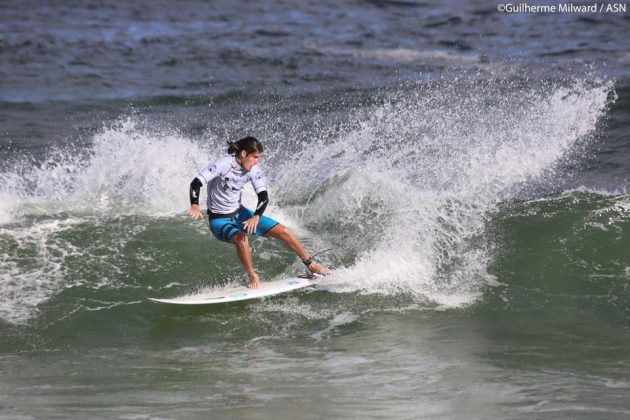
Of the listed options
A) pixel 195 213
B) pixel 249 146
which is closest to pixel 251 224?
pixel 195 213

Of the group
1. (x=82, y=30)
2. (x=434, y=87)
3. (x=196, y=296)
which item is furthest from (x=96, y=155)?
(x=82, y=30)

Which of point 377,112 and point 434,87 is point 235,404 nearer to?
point 377,112

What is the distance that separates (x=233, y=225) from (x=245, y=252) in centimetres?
33

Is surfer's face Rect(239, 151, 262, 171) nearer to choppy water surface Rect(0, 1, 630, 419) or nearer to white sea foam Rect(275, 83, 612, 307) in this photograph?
choppy water surface Rect(0, 1, 630, 419)

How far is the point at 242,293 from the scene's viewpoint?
383 inches

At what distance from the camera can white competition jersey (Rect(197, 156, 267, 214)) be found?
31.2ft

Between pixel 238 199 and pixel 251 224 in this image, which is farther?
pixel 238 199

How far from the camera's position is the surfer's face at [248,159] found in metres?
9.45

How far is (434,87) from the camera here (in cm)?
2247

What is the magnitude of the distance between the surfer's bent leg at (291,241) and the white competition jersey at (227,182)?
0.47 m

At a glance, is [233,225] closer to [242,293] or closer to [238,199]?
[238,199]

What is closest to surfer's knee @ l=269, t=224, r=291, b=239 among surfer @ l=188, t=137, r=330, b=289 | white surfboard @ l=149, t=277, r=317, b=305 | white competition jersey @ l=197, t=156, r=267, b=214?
surfer @ l=188, t=137, r=330, b=289

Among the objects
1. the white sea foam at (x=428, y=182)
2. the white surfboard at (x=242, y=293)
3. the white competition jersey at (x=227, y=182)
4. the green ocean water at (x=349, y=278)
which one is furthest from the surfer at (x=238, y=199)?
the white sea foam at (x=428, y=182)

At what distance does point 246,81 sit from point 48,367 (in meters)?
16.5
